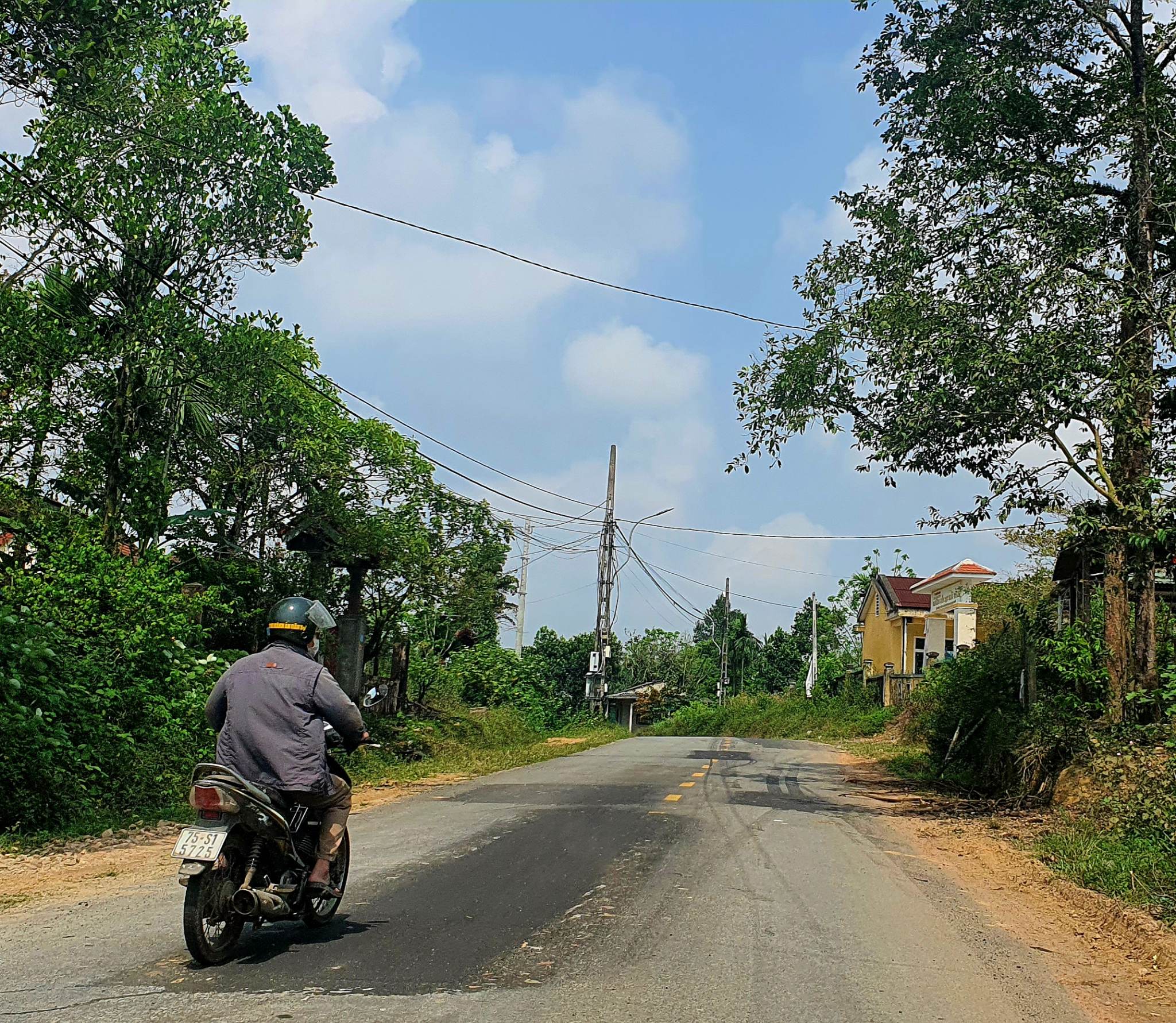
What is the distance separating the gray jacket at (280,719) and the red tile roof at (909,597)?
155 ft

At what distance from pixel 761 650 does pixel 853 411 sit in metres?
55.9

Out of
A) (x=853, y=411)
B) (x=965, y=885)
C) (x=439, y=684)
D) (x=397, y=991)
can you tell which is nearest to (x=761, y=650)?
(x=439, y=684)

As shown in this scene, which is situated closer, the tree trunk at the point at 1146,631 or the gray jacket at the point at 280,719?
the gray jacket at the point at 280,719

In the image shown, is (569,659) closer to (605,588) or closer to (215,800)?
(605,588)

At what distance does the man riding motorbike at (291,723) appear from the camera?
5.84 meters

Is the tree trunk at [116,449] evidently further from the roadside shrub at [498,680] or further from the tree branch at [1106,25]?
the roadside shrub at [498,680]

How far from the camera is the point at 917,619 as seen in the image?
5072 centimetres

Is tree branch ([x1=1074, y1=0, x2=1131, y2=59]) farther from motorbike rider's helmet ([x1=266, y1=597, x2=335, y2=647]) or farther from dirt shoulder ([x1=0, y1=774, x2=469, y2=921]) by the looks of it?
dirt shoulder ([x1=0, y1=774, x2=469, y2=921])

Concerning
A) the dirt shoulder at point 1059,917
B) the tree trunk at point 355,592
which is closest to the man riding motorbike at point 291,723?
the dirt shoulder at point 1059,917

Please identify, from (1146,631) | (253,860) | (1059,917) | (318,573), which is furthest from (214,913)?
(318,573)

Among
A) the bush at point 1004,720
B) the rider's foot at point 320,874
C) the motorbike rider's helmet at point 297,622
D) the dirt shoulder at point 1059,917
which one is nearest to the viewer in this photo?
the dirt shoulder at point 1059,917

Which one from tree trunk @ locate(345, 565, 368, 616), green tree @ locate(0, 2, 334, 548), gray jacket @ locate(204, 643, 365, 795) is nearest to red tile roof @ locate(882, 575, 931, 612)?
tree trunk @ locate(345, 565, 368, 616)

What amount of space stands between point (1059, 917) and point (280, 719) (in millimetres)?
5585

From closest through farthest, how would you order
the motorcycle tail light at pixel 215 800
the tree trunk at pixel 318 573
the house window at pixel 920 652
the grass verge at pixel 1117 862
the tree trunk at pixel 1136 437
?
the motorcycle tail light at pixel 215 800 → the grass verge at pixel 1117 862 → the tree trunk at pixel 1136 437 → the tree trunk at pixel 318 573 → the house window at pixel 920 652
